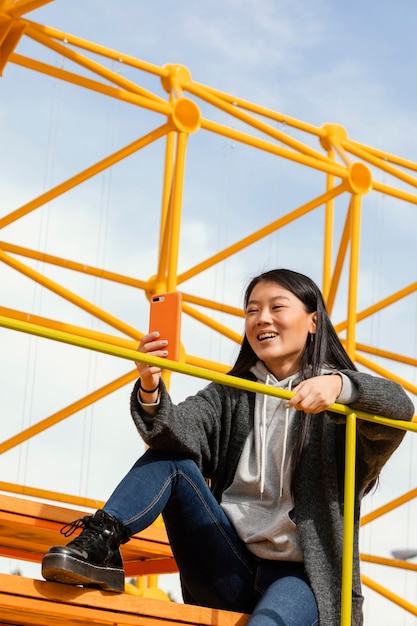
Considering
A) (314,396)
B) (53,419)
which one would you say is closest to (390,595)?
(53,419)

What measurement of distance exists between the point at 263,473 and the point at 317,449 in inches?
7.5

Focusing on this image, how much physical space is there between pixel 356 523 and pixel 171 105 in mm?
6520

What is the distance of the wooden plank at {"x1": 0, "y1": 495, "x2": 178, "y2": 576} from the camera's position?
404 centimetres

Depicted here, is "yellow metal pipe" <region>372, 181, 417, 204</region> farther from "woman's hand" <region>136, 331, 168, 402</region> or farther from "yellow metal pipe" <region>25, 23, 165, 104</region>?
"woman's hand" <region>136, 331, 168, 402</region>

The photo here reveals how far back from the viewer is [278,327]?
3941 mm

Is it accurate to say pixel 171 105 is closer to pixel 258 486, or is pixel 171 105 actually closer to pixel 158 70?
pixel 158 70

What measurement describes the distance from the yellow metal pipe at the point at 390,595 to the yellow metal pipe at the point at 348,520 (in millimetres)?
7556

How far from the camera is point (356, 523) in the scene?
12.4 feet

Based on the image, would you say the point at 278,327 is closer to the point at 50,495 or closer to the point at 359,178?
the point at 50,495

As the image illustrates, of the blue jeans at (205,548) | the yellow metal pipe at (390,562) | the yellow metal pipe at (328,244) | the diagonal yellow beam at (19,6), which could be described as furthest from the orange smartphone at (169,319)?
the yellow metal pipe at (328,244)

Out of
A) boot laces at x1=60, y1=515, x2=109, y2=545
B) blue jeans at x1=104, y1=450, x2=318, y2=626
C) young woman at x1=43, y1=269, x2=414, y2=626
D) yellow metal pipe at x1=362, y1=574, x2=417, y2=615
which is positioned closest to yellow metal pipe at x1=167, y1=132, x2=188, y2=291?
yellow metal pipe at x1=362, y1=574, x2=417, y2=615

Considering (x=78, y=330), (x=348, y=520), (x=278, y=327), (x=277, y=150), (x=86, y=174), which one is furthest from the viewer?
(x=277, y=150)

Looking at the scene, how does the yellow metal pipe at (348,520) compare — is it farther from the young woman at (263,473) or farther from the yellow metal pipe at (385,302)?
the yellow metal pipe at (385,302)

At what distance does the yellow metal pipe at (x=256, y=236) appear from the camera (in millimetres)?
10445
